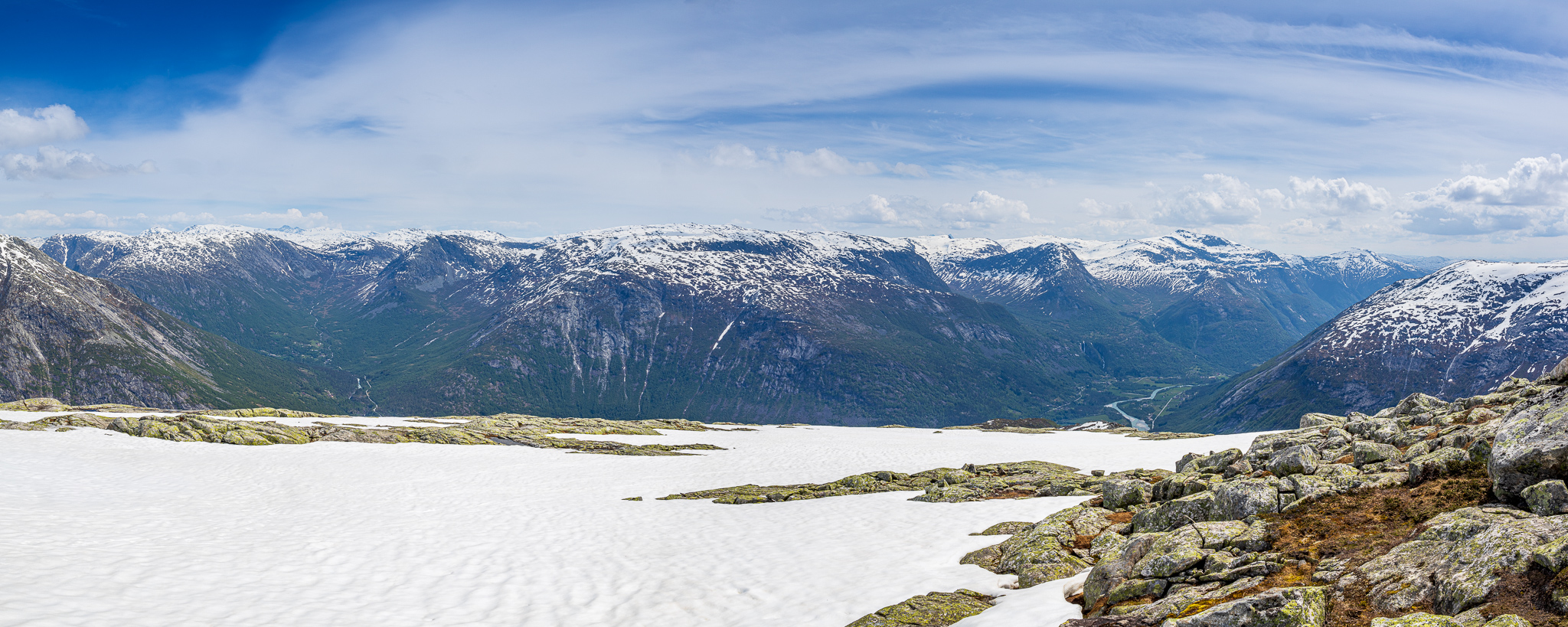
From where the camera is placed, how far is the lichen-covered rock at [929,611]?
60.7 feet

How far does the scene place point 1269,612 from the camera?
43.1ft

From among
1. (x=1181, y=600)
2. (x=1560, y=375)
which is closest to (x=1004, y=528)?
(x=1181, y=600)

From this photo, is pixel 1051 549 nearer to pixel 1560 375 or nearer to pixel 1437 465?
pixel 1437 465

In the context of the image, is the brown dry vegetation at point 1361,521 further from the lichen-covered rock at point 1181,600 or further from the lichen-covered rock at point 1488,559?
the lichen-covered rock at point 1488,559

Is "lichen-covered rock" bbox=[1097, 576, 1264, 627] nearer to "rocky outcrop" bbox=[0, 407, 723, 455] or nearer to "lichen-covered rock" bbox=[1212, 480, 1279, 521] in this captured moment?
"lichen-covered rock" bbox=[1212, 480, 1279, 521]

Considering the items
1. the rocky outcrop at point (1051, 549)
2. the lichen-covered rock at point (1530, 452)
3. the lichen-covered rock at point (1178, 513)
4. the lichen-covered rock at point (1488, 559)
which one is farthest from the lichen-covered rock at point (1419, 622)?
the lichen-covered rock at point (1178, 513)

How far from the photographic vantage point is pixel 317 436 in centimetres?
5994

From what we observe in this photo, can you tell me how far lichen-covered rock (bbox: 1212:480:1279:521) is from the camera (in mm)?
20688

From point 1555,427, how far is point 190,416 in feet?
274

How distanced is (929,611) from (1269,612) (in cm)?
843

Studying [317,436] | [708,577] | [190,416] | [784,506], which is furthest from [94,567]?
[190,416]

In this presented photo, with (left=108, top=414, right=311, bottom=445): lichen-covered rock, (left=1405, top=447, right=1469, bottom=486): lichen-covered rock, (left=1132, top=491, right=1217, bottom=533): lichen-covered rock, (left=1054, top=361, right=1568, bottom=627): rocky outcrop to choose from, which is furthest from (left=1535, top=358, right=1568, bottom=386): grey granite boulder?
(left=108, top=414, right=311, bottom=445): lichen-covered rock

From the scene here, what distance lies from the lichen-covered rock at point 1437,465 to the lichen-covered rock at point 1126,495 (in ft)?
26.2

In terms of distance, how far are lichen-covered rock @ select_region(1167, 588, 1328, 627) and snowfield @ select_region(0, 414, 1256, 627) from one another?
4262 millimetres
